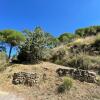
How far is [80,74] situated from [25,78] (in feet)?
11.4

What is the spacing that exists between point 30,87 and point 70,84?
2580 mm

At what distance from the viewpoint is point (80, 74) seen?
14.8m

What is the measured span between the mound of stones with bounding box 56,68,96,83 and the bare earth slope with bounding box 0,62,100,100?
13.3 inches

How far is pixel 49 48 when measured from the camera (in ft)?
66.5

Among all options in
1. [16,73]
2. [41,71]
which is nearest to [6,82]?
[16,73]

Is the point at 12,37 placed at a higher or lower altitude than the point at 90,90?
higher

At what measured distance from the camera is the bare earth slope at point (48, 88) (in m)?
12.7

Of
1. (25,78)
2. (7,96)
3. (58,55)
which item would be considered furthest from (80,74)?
(58,55)

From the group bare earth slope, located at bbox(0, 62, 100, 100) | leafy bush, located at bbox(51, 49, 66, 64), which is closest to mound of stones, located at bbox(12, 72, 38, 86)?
bare earth slope, located at bbox(0, 62, 100, 100)

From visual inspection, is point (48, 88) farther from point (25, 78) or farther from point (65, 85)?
point (25, 78)

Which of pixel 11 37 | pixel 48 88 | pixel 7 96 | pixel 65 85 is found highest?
pixel 11 37

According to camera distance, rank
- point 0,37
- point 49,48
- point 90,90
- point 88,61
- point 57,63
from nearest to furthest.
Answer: point 90,90, point 88,61, point 57,63, point 49,48, point 0,37

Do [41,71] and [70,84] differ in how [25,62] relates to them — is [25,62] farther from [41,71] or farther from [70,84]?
[70,84]

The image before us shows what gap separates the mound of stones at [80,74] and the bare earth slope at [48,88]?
0.34 m
